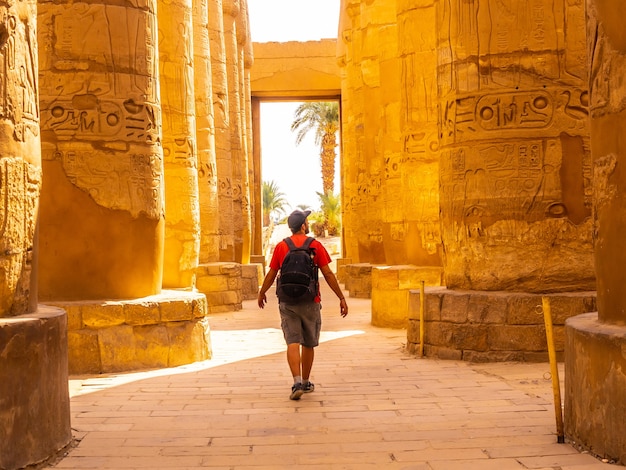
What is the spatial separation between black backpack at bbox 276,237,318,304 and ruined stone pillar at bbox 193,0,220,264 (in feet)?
28.0

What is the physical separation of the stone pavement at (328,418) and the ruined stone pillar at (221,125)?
916 cm

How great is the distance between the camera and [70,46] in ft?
26.3

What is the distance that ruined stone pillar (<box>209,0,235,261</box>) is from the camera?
17531 millimetres

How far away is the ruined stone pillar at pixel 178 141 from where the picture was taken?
1191 centimetres

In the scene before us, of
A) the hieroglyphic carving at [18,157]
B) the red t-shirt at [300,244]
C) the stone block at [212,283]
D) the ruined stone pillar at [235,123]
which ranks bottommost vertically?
the stone block at [212,283]

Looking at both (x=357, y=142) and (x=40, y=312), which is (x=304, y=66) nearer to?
(x=357, y=142)

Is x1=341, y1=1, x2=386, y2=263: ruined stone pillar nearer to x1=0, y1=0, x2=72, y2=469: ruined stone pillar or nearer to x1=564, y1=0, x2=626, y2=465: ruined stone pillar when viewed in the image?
x1=564, y1=0, x2=626, y2=465: ruined stone pillar

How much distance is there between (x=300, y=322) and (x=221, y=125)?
11927 millimetres

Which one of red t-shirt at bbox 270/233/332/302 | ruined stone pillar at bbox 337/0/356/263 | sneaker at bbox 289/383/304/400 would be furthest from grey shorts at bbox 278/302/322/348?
ruined stone pillar at bbox 337/0/356/263

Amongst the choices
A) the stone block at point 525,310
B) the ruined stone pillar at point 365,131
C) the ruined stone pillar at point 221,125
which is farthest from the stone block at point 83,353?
the ruined stone pillar at point 221,125

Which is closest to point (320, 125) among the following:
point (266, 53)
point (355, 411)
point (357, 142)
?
point (266, 53)

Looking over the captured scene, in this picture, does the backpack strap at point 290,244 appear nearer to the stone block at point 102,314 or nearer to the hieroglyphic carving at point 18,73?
the stone block at point 102,314

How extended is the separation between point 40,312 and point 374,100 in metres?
12.5

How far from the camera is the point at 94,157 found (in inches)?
314
